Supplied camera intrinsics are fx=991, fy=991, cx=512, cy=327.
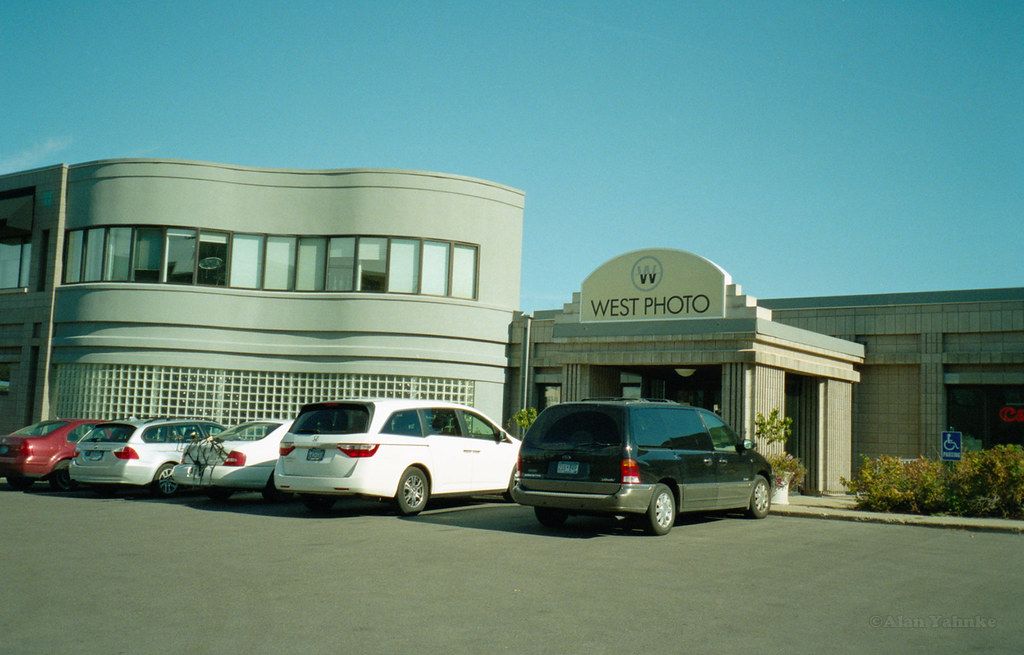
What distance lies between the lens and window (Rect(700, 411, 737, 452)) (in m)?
14.1

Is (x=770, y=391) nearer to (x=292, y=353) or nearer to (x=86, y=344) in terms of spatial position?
(x=292, y=353)

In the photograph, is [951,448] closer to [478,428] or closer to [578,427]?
[578,427]

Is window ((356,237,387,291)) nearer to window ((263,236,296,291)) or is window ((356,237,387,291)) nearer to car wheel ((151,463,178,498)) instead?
window ((263,236,296,291))

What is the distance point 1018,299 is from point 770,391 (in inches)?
277

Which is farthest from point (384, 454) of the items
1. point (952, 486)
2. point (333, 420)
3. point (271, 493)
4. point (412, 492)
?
point (952, 486)

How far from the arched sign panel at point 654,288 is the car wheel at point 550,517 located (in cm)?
575

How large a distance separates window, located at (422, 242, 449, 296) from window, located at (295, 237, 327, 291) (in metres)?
2.63

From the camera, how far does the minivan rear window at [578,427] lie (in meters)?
12.7

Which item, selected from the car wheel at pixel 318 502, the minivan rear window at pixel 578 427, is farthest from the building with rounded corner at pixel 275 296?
the minivan rear window at pixel 578 427

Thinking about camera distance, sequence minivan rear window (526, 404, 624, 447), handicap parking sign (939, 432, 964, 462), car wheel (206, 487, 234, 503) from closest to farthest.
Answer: minivan rear window (526, 404, 624, 447) → handicap parking sign (939, 432, 964, 462) → car wheel (206, 487, 234, 503)

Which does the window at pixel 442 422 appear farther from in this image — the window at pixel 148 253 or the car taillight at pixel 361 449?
the window at pixel 148 253

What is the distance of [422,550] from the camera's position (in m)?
10.9

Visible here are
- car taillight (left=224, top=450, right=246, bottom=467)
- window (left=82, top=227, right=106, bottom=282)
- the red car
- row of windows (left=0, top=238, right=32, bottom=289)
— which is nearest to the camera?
car taillight (left=224, top=450, right=246, bottom=467)

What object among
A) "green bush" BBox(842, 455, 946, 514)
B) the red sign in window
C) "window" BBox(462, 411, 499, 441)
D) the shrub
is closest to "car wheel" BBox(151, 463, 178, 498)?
"window" BBox(462, 411, 499, 441)
